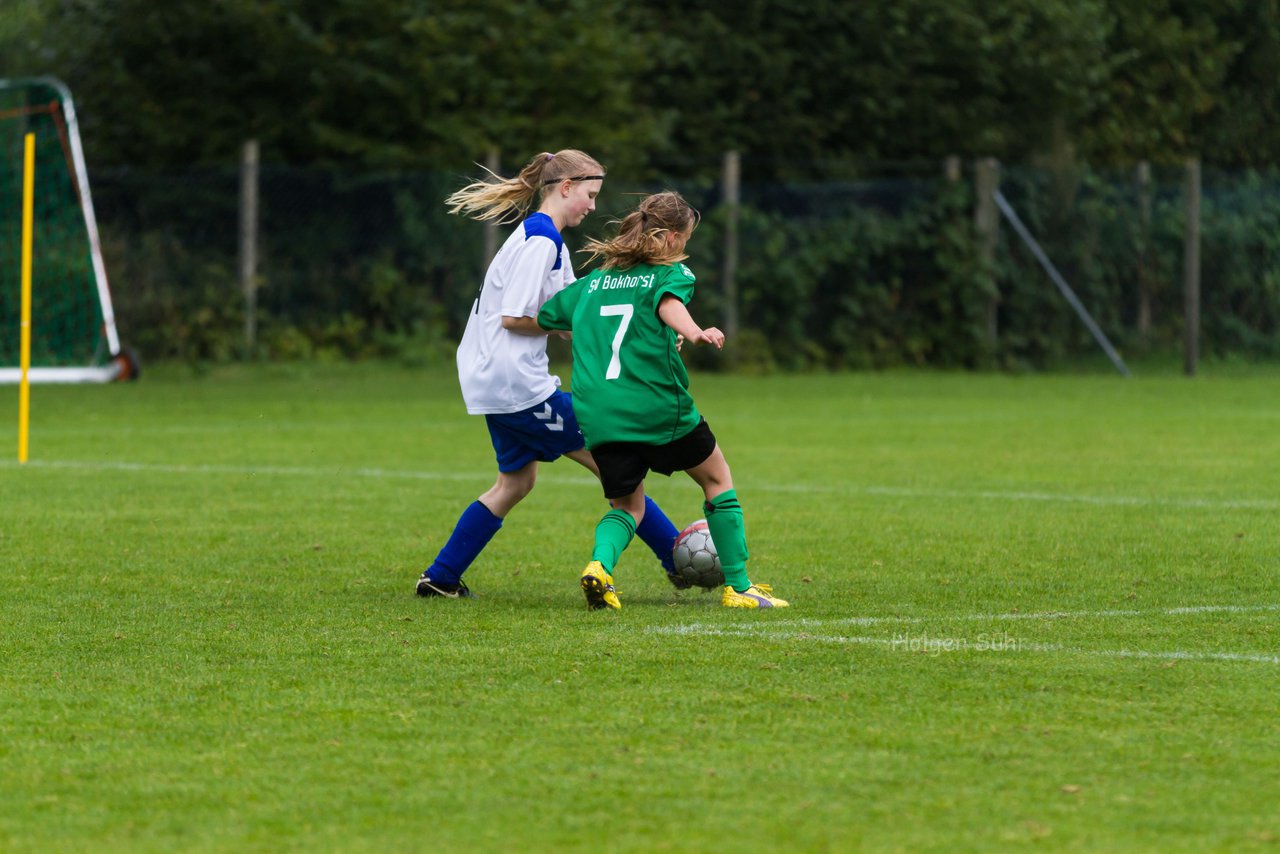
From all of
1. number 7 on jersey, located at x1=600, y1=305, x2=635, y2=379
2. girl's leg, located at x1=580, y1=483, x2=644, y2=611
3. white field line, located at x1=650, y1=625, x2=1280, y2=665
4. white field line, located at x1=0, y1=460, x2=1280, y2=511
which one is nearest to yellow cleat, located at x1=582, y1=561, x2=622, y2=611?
girl's leg, located at x1=580, y1=483, x2=644, y2=611

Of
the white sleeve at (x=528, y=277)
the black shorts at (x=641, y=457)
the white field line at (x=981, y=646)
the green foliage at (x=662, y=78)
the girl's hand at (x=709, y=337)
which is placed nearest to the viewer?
the white field line at (x=981, y=646)

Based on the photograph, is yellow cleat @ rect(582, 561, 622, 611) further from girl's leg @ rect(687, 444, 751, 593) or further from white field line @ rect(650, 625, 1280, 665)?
white field line @ rect(650, 625, 1280, 665)

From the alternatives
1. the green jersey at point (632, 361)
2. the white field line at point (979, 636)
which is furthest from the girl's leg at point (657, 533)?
the white field line at point (979, 636)

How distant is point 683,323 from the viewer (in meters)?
6.83

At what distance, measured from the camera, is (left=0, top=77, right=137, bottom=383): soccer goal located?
2072 centimetres

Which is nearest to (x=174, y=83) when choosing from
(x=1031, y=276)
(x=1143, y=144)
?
(x=1031, y=276)

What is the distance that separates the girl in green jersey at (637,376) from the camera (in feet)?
23.3

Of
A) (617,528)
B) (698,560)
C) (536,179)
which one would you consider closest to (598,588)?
(617,528)

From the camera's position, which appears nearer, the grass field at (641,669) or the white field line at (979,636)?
the grass field at (641,669)

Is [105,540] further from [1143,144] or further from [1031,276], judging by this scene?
[1143,144]

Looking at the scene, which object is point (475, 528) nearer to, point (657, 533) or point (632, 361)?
point (657, 533)

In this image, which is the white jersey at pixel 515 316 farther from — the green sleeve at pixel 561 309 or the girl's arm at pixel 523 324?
the green sleeve at pixel 561 309

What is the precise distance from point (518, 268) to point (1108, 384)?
15.9 meters

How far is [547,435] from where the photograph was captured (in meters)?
7.60
